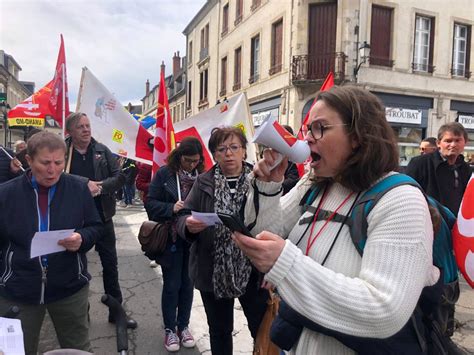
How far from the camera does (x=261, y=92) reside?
17500 millimetres

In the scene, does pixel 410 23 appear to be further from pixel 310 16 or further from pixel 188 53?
pixel 188 53

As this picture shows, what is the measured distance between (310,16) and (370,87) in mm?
3548

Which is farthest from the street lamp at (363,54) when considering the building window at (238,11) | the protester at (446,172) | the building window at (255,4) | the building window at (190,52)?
the building window at (190,52)

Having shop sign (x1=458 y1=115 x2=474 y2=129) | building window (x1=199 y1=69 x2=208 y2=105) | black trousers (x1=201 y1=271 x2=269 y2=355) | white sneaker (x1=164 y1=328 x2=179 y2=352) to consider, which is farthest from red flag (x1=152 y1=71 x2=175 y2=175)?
building window (x1=199 y1=69 x2=208 y2=105)

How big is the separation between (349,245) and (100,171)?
310 cm

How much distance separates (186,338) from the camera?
340cm

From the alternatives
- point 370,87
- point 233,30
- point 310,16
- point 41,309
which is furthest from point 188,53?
point 41,309

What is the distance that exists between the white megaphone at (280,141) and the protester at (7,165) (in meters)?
3.48

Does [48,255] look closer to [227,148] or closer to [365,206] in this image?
[227,148]

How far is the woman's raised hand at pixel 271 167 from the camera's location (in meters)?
1.55

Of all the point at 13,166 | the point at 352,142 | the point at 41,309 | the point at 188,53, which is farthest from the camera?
the point at 188,53

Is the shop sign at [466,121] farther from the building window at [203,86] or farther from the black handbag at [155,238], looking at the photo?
the black handbag at [155,238]

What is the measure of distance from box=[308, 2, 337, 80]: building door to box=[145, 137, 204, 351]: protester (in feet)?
39.4

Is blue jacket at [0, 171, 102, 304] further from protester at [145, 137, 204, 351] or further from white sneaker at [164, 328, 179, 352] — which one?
white sneaker at [164, 328, 179, 352]
